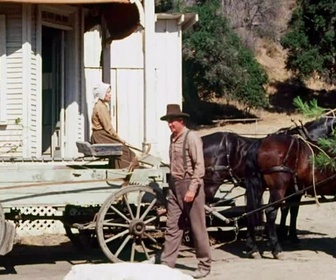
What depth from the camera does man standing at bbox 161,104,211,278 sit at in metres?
10.6

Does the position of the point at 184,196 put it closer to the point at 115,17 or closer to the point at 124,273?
the point at 124,273

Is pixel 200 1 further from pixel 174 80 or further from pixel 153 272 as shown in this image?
pixel 153 272

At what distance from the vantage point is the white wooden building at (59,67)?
14.1m

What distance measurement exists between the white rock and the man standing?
3297 mm

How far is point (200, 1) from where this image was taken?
42000 mm

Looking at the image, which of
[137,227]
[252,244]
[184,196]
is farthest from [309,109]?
[137,227]

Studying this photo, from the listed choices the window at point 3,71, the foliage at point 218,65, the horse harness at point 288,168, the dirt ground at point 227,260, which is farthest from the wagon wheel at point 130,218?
the foliage at point 218,65

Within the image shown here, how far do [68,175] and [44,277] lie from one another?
1.31 meters

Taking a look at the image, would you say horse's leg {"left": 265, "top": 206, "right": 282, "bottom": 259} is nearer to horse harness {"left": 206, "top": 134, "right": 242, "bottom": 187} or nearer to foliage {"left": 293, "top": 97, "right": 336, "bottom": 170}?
horse harness {"left": 206, "top": 134, "right": 242, "bottom": 187}

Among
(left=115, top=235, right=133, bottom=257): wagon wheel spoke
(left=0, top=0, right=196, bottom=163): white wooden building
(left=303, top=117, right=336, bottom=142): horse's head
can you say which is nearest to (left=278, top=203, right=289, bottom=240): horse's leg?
(left=303, top=117, right=336, bottom=142): horse's head

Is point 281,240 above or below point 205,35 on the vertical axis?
below

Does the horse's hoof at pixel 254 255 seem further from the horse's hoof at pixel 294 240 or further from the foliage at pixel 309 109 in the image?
the foliage at pixel 309 109

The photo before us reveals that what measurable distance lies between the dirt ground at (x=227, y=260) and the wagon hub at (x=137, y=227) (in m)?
0.68

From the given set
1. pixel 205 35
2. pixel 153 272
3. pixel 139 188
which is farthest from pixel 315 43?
pixel 153 272
